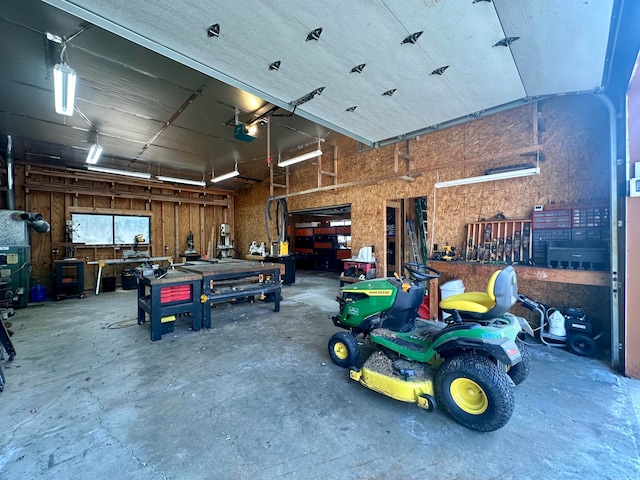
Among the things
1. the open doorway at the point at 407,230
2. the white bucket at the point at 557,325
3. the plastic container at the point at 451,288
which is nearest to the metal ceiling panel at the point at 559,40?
the white bucket at the point at 557,325

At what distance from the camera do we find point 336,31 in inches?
83.7

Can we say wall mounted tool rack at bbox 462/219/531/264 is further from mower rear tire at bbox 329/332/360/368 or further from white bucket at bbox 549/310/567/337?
mower rear tire at bbox 329/332/360/368

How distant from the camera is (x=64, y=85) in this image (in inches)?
114

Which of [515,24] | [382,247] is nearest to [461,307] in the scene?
[515,24]

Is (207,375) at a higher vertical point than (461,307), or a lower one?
lower

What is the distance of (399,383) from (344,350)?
2.86 feet

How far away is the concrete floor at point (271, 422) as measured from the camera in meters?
1.62

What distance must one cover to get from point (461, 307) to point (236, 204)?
401 inches

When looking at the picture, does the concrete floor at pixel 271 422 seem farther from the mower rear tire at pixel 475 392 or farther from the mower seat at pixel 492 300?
the mower seat at pixel 492 300

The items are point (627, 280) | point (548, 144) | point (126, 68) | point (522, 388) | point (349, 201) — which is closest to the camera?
point (522, 388)

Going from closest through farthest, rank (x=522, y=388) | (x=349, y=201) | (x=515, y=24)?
1. (x=515, y=24)
2. (x=522, y=388)
3. (x=349, y=201)

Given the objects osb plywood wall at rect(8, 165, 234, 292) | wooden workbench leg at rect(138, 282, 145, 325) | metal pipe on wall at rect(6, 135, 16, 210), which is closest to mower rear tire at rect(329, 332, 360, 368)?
wooden workbench leg at rect(138, 282, 145, 325)

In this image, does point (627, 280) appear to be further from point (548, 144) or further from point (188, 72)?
point (188, 72)

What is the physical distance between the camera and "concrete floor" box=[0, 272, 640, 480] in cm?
162
